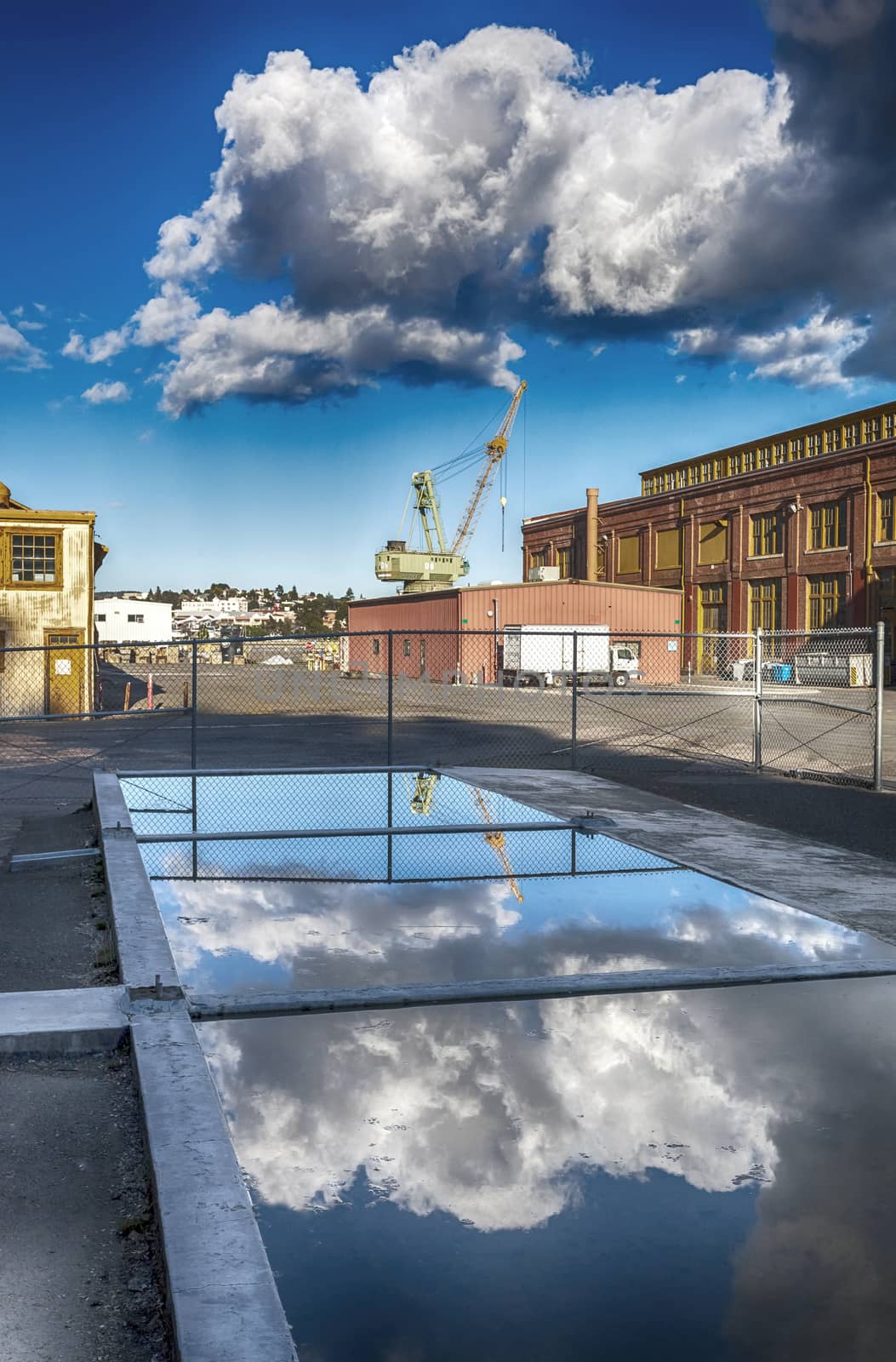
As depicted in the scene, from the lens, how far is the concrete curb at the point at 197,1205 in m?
2.71

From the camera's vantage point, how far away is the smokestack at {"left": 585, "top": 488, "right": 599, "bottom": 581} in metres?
74.2

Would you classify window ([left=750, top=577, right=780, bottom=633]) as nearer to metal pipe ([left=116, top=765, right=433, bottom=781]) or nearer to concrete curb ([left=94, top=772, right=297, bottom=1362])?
metal pipe ([left=116, top=765, right=433, bottom=781])

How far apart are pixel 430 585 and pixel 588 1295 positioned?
88211 mm

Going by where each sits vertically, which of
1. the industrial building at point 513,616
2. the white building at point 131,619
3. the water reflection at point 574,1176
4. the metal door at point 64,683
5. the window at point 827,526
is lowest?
the water reflection at point 574,1176

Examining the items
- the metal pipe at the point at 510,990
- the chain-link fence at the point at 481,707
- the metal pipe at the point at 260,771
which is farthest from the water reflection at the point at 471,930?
the metal pipe at the point at 260,771

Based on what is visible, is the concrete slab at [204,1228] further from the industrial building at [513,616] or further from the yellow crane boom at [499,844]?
the industrial building at [513,616]

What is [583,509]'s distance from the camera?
76.6 meters

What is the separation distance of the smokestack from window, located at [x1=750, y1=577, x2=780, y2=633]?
1430cm

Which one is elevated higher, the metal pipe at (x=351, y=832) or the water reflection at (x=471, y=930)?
the metal pipe at (x=351, y=832)

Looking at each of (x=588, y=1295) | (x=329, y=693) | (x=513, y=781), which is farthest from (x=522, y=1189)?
(x=329, y=693)

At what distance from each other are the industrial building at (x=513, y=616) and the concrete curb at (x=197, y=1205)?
45969 mm

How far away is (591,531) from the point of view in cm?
7462

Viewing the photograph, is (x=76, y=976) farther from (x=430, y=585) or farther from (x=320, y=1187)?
(x=430, y=585)

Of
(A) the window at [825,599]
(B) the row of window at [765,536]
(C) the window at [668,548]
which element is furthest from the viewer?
(C) the window at [668,548]
